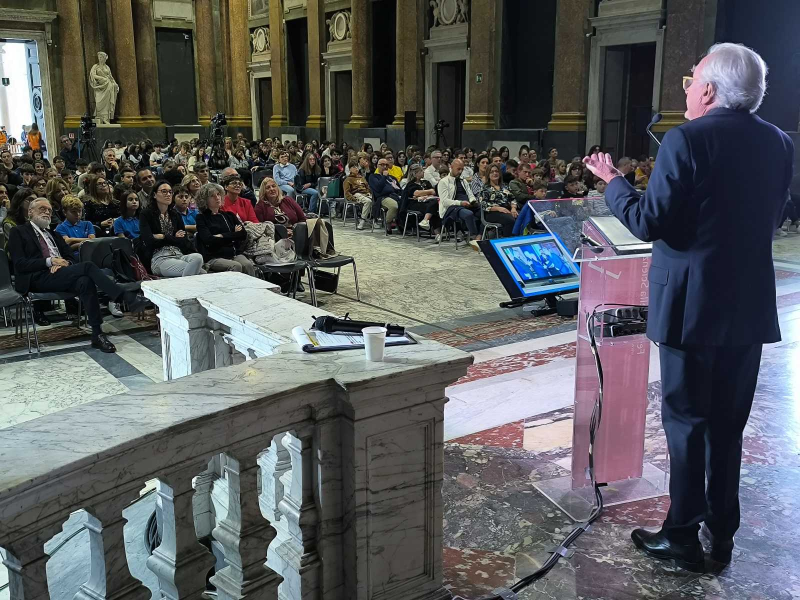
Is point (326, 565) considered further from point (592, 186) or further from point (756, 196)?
point (592, 186)

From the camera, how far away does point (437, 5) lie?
18938mm

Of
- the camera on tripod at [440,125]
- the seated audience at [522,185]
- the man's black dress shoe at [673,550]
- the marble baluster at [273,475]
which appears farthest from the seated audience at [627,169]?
the marble baluster at [273,475]

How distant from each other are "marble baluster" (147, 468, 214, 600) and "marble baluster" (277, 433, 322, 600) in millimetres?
345

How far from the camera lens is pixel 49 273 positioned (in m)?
6.39

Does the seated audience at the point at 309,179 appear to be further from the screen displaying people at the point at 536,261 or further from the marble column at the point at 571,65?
the screen displaying people at the point at 536,261

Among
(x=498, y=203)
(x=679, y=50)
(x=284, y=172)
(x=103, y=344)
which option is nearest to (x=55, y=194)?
(x=103, y=344)

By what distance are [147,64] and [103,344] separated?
2132 centimetres

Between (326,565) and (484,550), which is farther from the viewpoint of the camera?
(484,550)

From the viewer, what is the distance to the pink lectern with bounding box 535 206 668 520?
3.48 meters

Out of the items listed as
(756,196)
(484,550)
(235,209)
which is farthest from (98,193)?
(756,196)

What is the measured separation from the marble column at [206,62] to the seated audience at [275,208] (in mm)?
20434

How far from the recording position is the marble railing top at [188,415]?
5.54ft

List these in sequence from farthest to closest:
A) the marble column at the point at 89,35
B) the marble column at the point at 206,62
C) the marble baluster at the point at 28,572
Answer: the marble column at the point at 206,62, the marble column at the point at 89,35, the marble baluster at the point at 28,572

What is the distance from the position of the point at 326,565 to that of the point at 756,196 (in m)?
1.89
